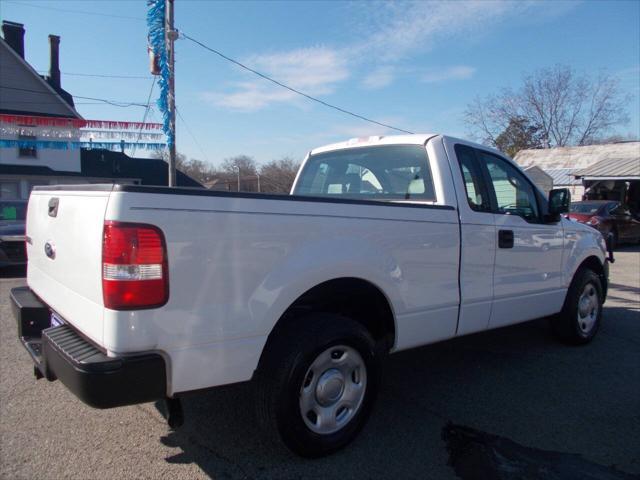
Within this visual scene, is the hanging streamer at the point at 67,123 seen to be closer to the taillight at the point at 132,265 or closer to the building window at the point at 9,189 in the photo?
the building window at the point at 9,189

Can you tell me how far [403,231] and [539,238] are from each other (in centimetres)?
184

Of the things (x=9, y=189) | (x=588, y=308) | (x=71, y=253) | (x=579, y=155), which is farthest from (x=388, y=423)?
(x=579, y=155)

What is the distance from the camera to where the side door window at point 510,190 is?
160 inches

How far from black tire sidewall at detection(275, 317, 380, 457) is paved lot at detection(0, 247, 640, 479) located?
0.38ft

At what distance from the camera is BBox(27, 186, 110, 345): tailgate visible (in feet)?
7.19

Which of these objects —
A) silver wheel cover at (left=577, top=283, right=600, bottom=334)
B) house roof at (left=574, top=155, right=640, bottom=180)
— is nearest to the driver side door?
silver wheel cover at (left=577, top=283, right=600, bottom=334)

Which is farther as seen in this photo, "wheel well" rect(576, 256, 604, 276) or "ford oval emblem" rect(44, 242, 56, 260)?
"wheel well" rect(576, 256, 604, 276)

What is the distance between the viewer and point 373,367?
3004 mm

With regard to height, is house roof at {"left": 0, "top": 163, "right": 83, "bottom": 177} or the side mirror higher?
house roof at {"left": 0, "top": 163, "right": 83, "bottom": 177}

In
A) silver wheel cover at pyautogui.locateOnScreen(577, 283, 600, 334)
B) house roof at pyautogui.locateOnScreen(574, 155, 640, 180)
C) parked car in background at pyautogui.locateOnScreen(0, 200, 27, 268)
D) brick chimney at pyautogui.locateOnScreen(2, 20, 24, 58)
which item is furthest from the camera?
brick chimney at pyautogui.locateOnScreen(2, 20, 24, 58)

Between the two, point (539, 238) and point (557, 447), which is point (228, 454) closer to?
point (557, 447)

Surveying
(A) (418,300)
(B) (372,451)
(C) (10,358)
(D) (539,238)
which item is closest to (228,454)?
(B) (372,451)

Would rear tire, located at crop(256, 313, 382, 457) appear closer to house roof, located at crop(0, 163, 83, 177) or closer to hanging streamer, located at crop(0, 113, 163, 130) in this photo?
hanging streamer, located at crop(0, 113, 163, 130)

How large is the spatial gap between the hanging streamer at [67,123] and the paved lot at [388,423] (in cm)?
1308
